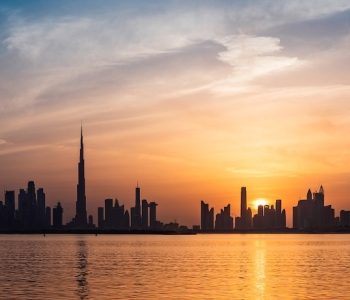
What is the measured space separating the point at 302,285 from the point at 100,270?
37.5m

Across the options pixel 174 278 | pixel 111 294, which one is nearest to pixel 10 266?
pixel 174 278

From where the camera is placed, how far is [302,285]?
81312 mm

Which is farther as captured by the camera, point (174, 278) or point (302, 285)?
point (174, 278)

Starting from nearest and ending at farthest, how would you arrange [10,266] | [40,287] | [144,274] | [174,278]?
[40,287]
[174,278]
[144,274]
[10,266]

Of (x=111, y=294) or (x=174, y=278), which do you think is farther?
(x=174, y=278)

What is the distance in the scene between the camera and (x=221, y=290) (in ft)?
245

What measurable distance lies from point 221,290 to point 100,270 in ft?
119

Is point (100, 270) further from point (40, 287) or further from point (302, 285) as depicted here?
point (302, 285)

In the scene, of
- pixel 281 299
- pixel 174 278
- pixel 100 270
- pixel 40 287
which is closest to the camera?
pixel 281 299

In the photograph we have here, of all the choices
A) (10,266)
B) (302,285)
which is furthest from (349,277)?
(10,266)

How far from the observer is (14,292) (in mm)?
72750

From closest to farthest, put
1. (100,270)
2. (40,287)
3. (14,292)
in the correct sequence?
(14,292) < (40,287) < (100,270)

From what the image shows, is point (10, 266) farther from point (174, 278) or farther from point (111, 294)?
point (111, 294)

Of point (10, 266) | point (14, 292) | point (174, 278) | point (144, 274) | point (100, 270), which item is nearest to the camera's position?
point (14, 292)
